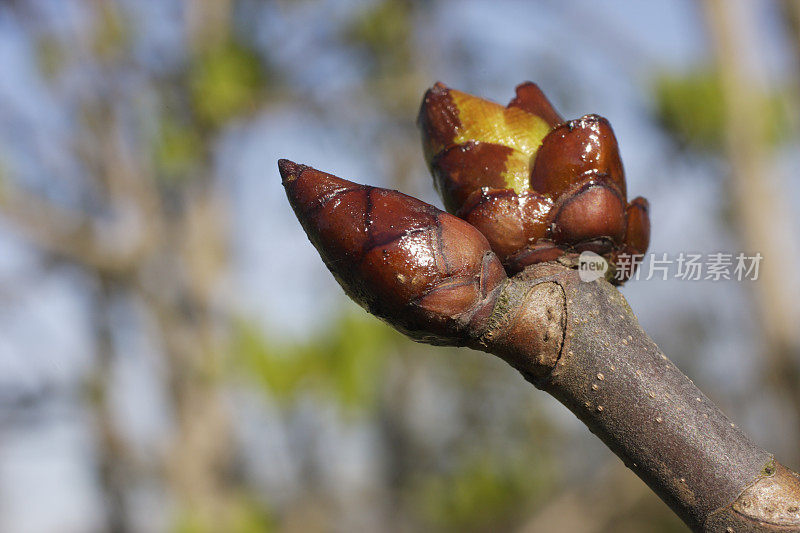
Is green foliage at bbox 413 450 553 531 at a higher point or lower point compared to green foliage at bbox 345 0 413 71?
lower

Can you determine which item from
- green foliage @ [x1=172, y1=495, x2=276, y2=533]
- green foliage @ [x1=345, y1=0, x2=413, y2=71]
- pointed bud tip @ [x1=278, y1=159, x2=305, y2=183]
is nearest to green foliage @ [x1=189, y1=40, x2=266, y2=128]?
green foliage @ [x1=345, y1=0, x2=413, y2=71]

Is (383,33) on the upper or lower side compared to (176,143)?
upper

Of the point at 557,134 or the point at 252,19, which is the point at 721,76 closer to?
the point at 252,19

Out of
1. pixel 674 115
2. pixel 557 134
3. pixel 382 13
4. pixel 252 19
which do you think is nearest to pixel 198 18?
pixel 252 19

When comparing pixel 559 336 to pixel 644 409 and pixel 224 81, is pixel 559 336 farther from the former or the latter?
pixel 224 81

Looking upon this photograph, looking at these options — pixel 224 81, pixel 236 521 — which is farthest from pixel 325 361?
pixel 224 81

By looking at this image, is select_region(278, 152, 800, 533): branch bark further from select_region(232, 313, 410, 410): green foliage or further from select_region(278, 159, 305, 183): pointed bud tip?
select_region(232, 313, 410, 410): green foliage

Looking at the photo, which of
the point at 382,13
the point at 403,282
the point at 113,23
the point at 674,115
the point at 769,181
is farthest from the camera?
the point at 382,13
